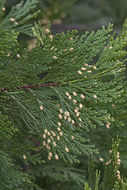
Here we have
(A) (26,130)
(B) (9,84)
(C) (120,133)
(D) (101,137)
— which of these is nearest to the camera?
(B) (9,84)

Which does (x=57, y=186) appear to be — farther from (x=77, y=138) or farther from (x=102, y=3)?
(x=102, y=3)

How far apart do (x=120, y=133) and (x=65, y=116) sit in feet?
1.59

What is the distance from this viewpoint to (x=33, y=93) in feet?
4.05

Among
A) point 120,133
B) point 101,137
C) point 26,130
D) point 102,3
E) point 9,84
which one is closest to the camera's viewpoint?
point 9,84

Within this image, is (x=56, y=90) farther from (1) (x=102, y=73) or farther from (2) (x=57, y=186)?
(2) (x=57, y=186)

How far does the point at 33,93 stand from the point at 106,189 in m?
0.50

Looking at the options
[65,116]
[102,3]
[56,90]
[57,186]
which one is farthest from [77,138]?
[102,3]

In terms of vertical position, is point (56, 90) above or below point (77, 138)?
above

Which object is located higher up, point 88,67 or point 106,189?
point 88,67

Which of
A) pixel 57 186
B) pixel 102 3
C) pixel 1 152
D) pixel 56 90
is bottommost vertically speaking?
pixel 57 186

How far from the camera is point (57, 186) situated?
1807 millimetres

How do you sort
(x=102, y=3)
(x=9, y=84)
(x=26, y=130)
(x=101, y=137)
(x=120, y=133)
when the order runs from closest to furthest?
(x=9, y=84)
(x=26, y=130)
(x=120, y=133)
(x=101, y=137)
(x=102, y=3)

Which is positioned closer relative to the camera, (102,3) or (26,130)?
(26,130)

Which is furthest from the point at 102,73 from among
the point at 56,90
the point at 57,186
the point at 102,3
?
the point at 102,3
